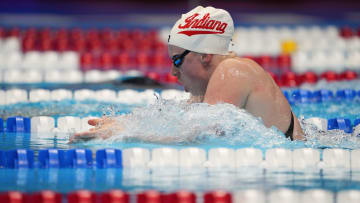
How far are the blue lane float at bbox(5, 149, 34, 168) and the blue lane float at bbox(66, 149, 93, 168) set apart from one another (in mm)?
199

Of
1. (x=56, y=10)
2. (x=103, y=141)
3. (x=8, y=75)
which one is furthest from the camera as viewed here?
(x=56, y=10)

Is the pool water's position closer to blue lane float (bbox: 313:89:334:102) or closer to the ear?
the ear

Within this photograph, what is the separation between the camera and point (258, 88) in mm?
3781

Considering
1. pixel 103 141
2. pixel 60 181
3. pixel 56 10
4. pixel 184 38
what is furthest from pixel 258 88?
pixel 56 10

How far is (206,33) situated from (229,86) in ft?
1.42

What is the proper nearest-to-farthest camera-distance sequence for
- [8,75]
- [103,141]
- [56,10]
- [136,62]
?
[103,141], [8,75], [136,62], [56,10]

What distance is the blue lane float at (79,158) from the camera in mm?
3648

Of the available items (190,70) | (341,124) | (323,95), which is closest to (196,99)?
(190,70)

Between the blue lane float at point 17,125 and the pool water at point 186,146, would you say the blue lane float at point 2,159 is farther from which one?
the blue lane float at point 17,125

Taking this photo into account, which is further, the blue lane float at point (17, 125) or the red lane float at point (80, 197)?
the blue lane float at point (17, 125)

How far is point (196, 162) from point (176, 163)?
105 millimetres

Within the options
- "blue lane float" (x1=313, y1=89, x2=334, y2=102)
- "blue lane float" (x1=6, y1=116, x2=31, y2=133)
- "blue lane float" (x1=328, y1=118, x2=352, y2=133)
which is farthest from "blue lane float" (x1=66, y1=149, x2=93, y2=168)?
"blue lane float" (x1=313, y1=89, x2=334, y2=102)

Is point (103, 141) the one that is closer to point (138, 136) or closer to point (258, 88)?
point (138, 136)

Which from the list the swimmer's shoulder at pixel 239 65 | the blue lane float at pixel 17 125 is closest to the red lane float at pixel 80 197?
the swimmer's shoulder at pixel 239 65
